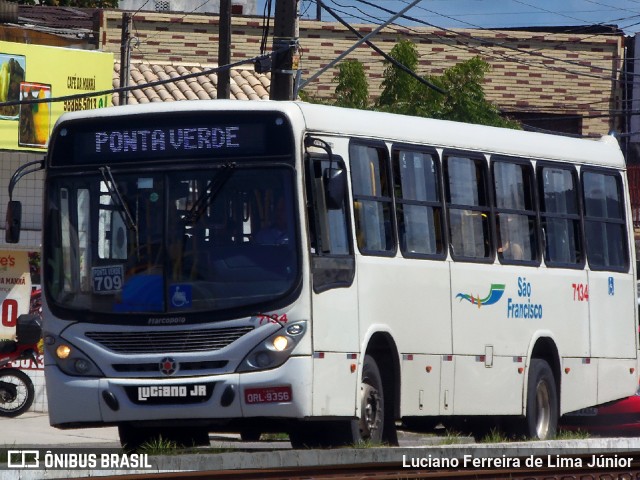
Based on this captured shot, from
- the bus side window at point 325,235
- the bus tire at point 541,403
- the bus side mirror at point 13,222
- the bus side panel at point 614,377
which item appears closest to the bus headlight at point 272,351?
the bus side window at point 325,235

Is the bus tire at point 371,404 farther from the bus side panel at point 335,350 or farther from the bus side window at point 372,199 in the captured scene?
the bus side window at point 372,199

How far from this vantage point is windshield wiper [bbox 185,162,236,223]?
472 inches

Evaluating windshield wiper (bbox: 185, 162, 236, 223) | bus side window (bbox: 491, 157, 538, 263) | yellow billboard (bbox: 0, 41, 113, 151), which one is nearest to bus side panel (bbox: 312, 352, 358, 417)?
windshield wiper (bbox: 185, 162, 236, 223)

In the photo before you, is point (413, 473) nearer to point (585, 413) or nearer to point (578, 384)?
point (578, 384)

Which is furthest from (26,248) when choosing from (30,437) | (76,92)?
(30,437)

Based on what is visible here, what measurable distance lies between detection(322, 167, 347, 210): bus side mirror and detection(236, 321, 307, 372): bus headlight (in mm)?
1045

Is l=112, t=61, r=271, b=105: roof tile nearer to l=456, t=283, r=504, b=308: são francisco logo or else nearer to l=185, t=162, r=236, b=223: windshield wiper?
l=456, t=283, r=504, b=308: são francisco logo

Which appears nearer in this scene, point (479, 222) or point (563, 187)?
point (479, 222)

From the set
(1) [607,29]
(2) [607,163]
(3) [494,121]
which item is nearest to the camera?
(2) [607,163]

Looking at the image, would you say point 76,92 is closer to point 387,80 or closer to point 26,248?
point 26,248

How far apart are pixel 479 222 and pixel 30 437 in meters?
5.82

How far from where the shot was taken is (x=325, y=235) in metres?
12.2

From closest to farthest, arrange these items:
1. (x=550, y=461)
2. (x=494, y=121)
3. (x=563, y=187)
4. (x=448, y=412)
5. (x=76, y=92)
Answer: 1. (x=550, y=461)
2. (x=448, y=412)
3. (x=563, y=187)
4. (x=76, y=92)
5. (x=494, y=121)

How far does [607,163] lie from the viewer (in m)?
17.4
